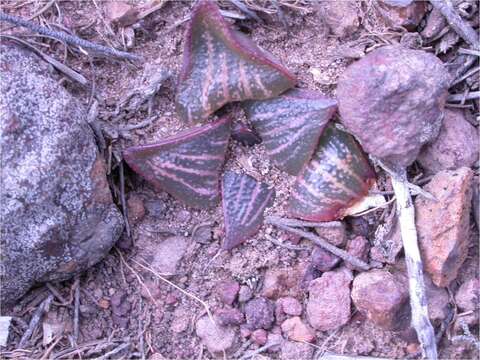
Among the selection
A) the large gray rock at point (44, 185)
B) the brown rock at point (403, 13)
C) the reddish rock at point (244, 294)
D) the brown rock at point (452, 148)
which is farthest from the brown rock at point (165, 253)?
the brown rock at point (403, 13)

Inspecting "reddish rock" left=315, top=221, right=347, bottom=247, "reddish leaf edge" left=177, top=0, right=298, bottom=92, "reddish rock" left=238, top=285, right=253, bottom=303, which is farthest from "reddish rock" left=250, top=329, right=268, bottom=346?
"reddish leaf edge" left=177, top=0, right=298, bottom=92

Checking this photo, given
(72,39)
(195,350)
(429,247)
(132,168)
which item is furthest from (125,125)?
(429,247)

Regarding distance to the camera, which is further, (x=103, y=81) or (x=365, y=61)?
(x=103, y=81)

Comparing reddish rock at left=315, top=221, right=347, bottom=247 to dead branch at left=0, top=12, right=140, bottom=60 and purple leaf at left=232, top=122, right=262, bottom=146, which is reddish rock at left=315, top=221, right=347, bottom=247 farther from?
dead branch at left=0, top=12, right=140, bottom=60

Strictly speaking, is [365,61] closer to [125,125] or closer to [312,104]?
[312,104]

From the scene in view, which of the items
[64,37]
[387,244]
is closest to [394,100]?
[387,244]

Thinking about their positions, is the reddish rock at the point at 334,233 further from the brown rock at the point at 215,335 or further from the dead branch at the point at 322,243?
the brown rock at the point at 215,335
